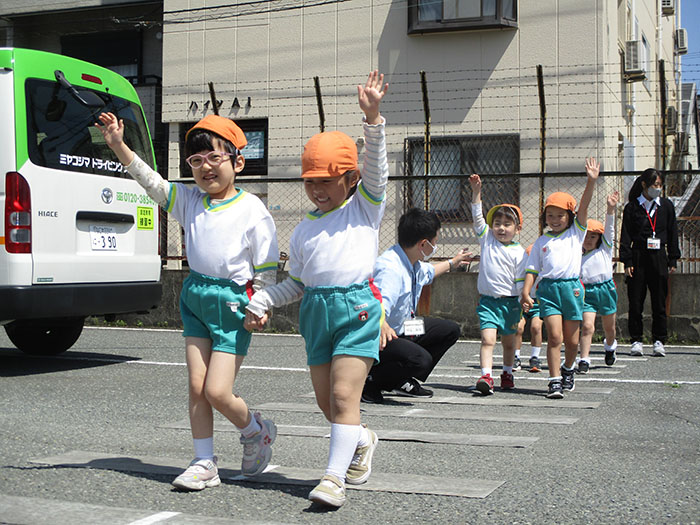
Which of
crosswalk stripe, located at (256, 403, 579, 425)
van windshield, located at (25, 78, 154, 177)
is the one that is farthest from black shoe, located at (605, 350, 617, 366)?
van windshield, located at (25, 78, 154, 177)

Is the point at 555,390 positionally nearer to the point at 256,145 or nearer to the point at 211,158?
the point at 211,158

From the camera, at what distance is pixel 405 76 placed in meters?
18.0

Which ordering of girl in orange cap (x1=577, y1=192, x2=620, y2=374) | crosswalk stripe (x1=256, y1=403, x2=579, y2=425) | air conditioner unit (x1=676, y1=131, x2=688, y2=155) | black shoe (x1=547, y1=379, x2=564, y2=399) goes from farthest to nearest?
air conditioner unit (x1=676, y1=131, x2=688, y2=155)
girl in orange cap (x1=577, y1=192, x2=620, y2=374)
black shoe (x1=547, y1=379, x2=564, y2=399)
crosswalk stripe (x1=256, y1=403, x2=579, y2=425)

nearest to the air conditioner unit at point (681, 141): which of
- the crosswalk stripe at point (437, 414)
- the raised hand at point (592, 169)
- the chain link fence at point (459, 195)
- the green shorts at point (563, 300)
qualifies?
the chain link fence at point (459, 195)

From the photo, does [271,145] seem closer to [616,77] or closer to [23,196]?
[616,77]

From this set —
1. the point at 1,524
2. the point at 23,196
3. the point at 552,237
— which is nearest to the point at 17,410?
the point at 23,196

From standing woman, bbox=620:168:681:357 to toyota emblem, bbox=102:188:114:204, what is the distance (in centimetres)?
582

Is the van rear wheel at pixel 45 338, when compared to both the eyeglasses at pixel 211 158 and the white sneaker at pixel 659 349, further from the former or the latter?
the white sneaker at pixel 659 349

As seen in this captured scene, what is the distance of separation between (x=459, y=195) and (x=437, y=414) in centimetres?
900

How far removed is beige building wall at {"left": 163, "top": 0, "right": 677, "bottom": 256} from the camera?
16.6 meters

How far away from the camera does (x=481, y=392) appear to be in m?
7.11

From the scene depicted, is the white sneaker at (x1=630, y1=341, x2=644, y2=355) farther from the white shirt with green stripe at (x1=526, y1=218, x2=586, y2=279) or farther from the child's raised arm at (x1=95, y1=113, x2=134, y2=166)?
the child's raised arm at (x1=95, y1=113, x2=134, y2=166)

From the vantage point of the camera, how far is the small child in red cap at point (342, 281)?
151 inches

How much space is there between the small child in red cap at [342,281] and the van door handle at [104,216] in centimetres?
422
